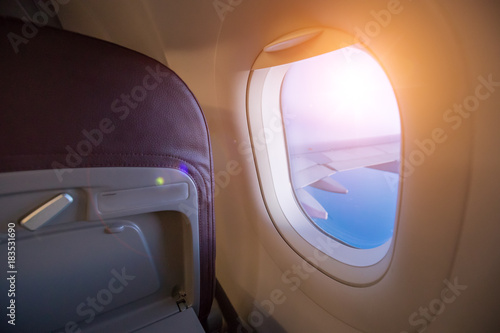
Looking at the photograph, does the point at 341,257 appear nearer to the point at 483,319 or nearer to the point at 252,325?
the point at 483,319

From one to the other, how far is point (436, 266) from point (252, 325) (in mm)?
1277

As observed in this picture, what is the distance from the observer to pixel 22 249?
66 centimetres

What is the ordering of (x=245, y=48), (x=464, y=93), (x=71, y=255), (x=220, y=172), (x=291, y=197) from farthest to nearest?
(x=220, y=172) < (x=291, y=197) < (x=245, y=48) < (x=71, y=255) < (x=464, y=93)

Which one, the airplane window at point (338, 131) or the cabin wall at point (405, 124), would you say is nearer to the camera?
the cabin wall at point (405, 124)

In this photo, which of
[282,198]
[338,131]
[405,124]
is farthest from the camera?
[338,131]

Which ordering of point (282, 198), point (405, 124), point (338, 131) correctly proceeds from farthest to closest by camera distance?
point (338, 131) < point (282, 198) < point (405, 124)

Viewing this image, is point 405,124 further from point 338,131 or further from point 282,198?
point 338,131

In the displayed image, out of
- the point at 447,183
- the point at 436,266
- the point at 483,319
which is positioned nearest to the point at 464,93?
the point at 447,183

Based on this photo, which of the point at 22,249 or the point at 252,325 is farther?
the point at 252,325

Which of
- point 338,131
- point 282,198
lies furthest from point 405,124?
point 338,131

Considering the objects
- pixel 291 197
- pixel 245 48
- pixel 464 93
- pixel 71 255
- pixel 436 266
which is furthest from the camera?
pixel 291 197

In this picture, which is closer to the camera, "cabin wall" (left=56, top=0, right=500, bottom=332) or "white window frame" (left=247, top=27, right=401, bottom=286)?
"cabin wall" (left=56, top=0, right=500, bottom=332)

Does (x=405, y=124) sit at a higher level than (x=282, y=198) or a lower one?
higher

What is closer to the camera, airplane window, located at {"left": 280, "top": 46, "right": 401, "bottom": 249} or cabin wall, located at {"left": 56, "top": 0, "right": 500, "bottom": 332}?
cabin wall, located at {"left": 56, "top": 0, "right": 500, "bottom": 332}
